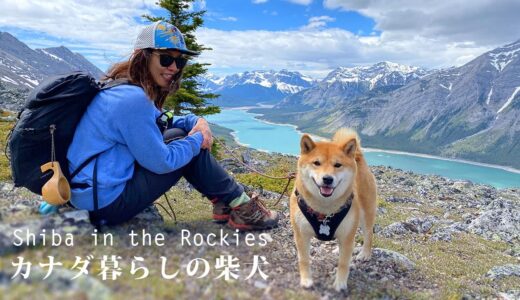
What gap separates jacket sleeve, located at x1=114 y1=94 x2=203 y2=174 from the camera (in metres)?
5.21

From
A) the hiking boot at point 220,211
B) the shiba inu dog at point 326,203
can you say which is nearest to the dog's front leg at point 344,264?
the shiba inu dog at point 326,203

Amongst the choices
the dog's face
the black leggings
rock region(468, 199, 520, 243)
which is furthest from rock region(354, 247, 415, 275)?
rock region(468, 199, 520, 243)

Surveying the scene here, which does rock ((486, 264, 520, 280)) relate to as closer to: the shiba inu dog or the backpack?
the shiba inu dog

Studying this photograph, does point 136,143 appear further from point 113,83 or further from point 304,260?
point 304,260

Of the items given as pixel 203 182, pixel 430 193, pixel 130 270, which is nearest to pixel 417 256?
pixel 203 182

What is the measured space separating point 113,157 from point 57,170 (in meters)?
0.72

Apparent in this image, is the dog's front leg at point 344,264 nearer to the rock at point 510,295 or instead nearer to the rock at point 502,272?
the rock at point 510,295

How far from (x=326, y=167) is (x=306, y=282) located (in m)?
1.68

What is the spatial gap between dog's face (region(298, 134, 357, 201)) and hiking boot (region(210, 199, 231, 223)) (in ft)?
6.17

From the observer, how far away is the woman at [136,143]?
17.4 ft

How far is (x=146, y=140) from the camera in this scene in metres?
5.38

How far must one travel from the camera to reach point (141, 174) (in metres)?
5.92

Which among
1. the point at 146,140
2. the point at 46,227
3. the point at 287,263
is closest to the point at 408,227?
the point at 287,263

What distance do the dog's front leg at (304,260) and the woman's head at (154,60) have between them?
3.07 metres
